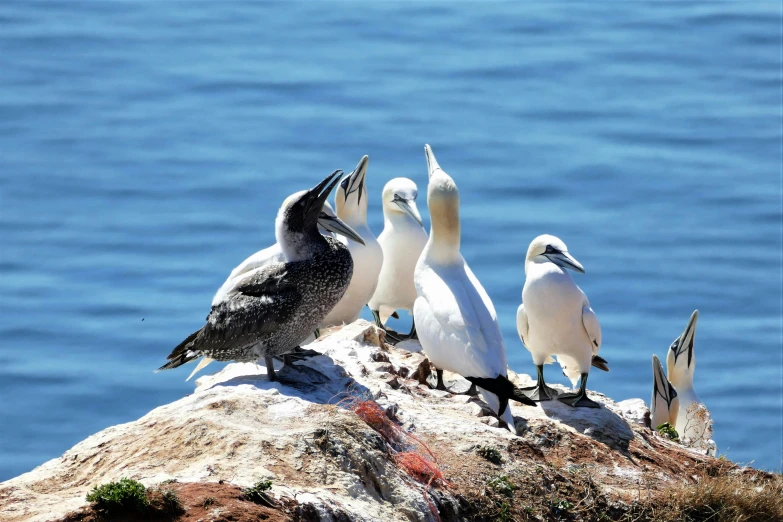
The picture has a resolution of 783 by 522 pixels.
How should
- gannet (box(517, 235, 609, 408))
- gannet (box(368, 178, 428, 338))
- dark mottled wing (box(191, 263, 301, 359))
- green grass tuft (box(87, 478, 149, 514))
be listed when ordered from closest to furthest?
green grass tuft (box(87, 478, 149, 514)) < dark mottled wing (box(191, 263, 301, 359)) < gannet (box(517, 235, 609, 408)) < gannet (box(368, 178, 428, 338))

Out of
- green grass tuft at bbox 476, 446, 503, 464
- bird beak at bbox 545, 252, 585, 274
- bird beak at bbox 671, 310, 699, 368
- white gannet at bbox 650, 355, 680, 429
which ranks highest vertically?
bird beak at bbox 545, 252, 585, 274

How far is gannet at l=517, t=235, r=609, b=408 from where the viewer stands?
11055mm

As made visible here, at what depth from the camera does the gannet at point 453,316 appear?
9.91 meters

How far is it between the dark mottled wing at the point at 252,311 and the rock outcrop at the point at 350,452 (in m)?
0.31

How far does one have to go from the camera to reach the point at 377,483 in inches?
334

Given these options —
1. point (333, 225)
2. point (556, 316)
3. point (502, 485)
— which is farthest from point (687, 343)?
point (502, 485)

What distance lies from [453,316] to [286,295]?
1.39 meters

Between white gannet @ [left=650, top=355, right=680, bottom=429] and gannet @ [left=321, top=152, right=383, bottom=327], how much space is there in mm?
3035

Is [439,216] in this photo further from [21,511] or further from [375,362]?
[21,511]

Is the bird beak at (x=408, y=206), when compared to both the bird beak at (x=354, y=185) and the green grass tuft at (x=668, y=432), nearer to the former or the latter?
the bird beak at (x=354, y=185)

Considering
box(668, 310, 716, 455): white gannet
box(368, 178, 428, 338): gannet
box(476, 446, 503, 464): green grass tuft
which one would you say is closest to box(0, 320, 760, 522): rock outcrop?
box(476, 446, 503, 464): green grass tuft

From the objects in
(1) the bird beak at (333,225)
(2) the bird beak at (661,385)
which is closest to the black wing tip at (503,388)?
(1) the bird beak at (333,225)

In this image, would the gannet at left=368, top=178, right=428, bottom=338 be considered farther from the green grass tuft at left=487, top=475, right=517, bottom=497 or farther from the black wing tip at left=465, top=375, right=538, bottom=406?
the green grass tuft at left=487, top=475, right=517, bottom=497

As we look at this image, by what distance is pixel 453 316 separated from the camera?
1023 cm
